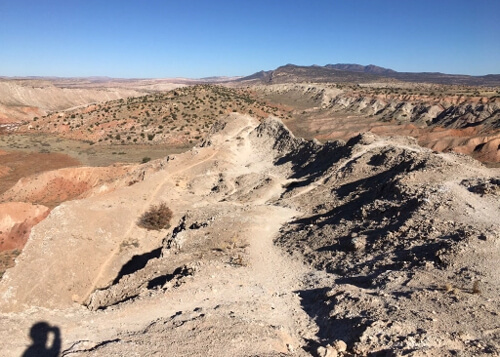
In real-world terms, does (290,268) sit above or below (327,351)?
below

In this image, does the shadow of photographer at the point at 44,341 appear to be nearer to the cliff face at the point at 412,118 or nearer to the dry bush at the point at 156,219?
the dry bush at the point at 156,219

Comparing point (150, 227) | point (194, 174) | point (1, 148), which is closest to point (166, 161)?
point (194, 174)

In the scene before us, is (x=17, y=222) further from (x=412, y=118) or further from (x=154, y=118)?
(x=412, y=118)

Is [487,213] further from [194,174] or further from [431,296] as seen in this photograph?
[194,174]

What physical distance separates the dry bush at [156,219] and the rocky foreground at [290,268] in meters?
0.45

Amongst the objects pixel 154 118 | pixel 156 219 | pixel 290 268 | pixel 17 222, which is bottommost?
pixel 17 222

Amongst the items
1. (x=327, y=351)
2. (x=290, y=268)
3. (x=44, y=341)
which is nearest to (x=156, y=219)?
(x=290, y=268)

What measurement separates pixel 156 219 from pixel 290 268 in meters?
10.9

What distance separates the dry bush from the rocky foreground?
45 centimetres

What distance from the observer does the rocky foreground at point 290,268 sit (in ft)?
27.9

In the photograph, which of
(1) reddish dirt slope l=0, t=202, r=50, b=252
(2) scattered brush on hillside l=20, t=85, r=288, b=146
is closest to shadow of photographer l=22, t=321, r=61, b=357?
(1) reddish dirt slope l=0, t=202, r=50, b=252

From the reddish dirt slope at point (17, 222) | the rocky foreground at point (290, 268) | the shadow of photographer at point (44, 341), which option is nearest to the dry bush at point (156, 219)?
the rocky foreground at point (290, 268)

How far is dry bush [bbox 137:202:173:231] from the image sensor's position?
22.2 metres

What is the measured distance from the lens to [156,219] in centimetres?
2225
